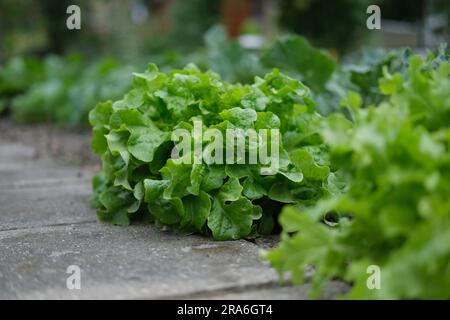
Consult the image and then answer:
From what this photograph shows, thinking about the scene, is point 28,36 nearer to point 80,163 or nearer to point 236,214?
point 80,163

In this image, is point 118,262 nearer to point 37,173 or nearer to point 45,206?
point 45,206

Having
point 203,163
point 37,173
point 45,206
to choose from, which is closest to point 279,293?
point 203,163

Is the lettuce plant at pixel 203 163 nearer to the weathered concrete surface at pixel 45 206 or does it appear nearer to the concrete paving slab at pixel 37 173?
the weathered concrete surface at pixel 45 206

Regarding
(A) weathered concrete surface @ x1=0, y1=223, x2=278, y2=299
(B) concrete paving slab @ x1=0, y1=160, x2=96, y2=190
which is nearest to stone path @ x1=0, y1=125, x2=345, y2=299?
(A) weathered concrete surface @ x1=0, y1=223, x2=278, y2=299

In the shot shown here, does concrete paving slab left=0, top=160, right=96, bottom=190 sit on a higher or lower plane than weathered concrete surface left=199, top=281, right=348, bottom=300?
lower

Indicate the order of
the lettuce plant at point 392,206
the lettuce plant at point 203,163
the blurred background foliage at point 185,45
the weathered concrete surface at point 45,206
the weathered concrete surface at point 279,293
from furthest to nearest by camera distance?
the blurred background foliage at point 185,45, the weathered concrete surface at point 45,206, the lettuce plant at point 203,163, the weathered concrete surface at point 279,293, the lettuce plant at point 392,206

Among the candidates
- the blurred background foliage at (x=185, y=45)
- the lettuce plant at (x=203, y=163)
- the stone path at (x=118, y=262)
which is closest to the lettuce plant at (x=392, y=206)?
the stone path at (x=118, y=262)

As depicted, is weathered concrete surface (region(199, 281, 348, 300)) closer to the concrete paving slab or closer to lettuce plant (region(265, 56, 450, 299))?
lettuce plant (region(265, 56, 450, 299))
